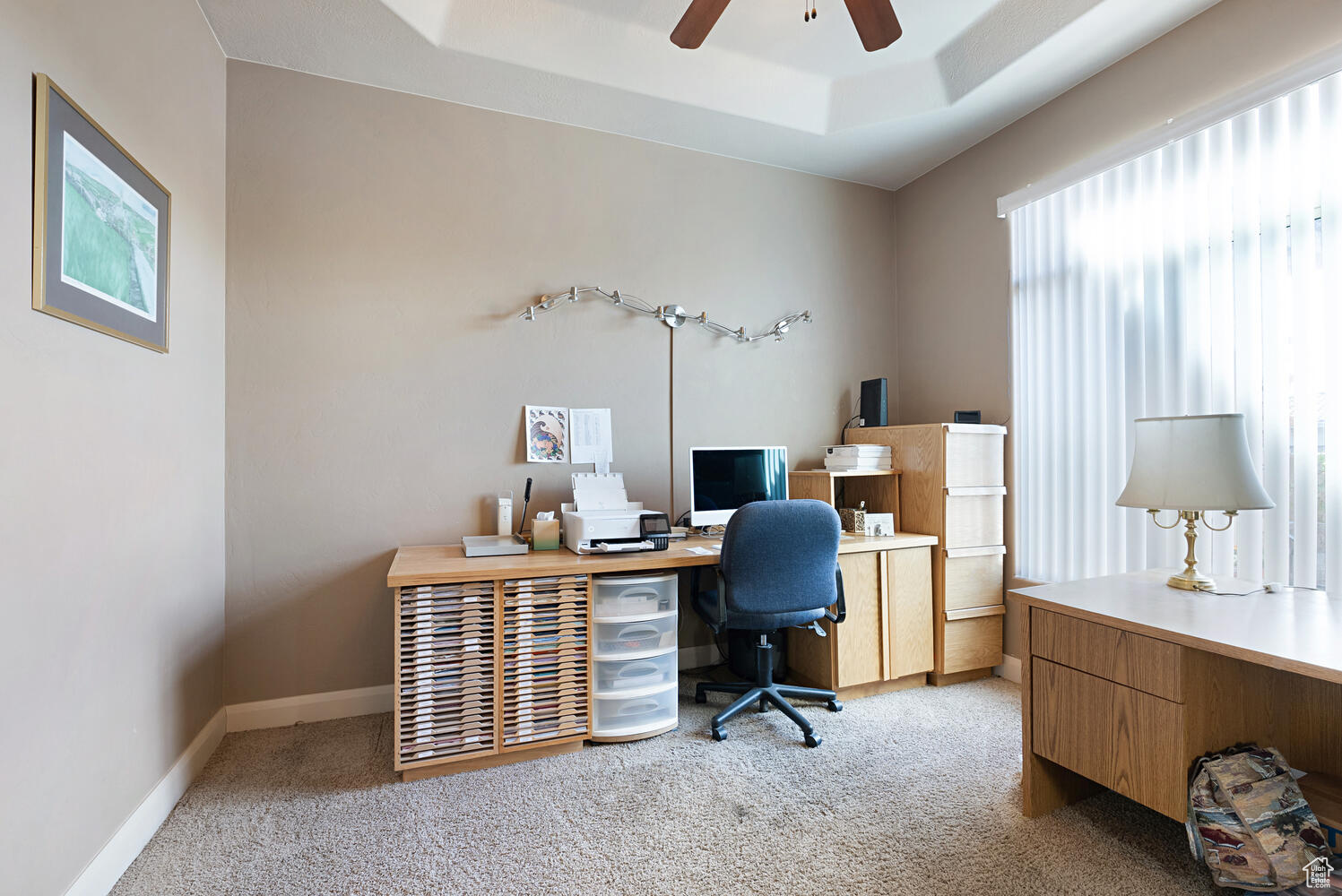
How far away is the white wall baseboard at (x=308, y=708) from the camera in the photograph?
8.45ft

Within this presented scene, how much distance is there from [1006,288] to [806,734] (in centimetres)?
240

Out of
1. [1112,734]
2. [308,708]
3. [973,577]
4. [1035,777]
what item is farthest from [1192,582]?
[308,708]

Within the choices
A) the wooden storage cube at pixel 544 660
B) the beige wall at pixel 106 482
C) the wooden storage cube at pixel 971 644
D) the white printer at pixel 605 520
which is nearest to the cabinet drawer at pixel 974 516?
the wooden storage cube at pixel 971 644

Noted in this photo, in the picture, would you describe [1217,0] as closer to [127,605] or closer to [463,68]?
[463,68]

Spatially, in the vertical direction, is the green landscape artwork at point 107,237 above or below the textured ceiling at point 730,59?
below

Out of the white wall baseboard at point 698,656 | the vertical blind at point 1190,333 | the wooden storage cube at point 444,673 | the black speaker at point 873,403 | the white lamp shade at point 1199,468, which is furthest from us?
the black speaker at point 873,403

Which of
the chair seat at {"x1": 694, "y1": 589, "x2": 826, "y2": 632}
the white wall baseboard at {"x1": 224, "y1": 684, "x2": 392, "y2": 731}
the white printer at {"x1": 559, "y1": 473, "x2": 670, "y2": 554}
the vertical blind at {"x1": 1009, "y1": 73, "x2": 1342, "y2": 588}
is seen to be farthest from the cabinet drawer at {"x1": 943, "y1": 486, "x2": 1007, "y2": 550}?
the white wall baseboard at {"x1": 224, "y1": 684, "x2": 392, "y2": 731}

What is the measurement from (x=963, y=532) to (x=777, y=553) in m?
1.22

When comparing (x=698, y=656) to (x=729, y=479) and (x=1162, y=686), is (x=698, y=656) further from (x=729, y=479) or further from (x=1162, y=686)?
(x=1162, y=686)

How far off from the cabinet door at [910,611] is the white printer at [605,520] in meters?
1.17

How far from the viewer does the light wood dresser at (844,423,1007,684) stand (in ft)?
9.91

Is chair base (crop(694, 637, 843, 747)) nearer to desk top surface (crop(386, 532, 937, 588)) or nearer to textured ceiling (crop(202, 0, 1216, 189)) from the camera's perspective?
desk top surface (crop(386, 532, 937, 588))

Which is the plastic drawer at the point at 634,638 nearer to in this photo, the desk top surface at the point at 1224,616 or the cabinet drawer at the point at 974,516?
the desk top surface at the point at 1224,616

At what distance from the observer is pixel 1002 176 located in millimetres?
3199
